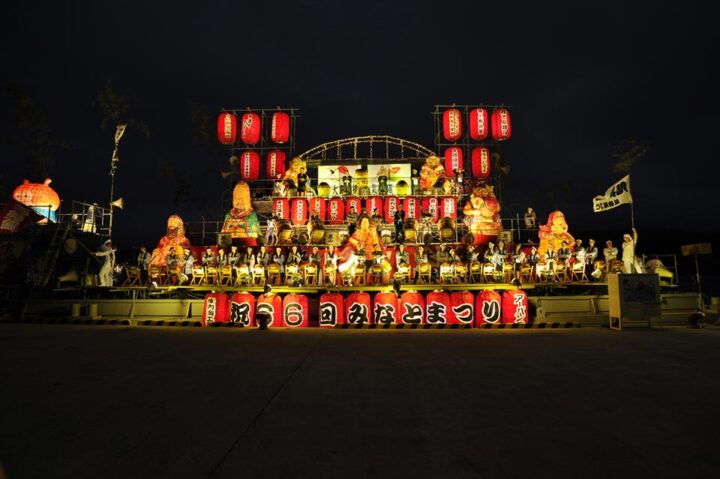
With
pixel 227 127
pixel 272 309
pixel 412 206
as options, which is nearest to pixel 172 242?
pixel 272 309

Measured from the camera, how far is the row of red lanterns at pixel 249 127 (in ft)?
60.4

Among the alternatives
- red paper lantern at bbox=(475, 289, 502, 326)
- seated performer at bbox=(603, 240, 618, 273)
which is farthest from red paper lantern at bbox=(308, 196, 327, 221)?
seated performer at bbox=(603, 240, 618, 273)

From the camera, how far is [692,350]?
301 inches

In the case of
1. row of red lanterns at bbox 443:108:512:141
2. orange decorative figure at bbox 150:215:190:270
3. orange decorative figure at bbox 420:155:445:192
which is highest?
row of red lanterns at bbox 443:108:512:141

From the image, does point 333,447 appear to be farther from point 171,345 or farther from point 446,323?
point 446,323

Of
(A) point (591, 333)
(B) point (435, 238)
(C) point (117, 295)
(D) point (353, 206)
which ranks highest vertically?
(D) point (353, 206)

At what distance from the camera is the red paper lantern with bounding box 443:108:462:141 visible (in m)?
18.4

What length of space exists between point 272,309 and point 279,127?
34.3ft

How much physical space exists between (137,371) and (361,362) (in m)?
3.65

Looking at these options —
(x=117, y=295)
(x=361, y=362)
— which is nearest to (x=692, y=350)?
(x=361, y=362)

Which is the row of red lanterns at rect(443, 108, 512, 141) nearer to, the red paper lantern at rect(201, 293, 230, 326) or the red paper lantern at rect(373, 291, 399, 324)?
the red paper lantern at rect(373, 291, 399, 324)

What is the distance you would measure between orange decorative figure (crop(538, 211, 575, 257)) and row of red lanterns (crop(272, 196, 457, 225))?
464 centimetres

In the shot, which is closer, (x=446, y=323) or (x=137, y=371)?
(x=137, y=371)

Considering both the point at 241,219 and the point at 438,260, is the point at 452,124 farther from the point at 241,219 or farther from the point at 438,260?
the point at 241,219
